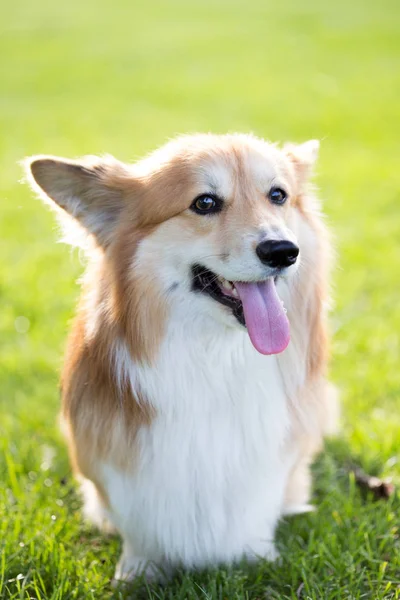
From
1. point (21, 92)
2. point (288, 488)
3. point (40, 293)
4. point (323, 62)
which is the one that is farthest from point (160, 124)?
point (288, 488)

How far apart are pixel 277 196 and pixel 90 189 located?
728 millimetres

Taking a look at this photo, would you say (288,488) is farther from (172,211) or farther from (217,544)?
(172,211)

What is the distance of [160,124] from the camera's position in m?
10.5

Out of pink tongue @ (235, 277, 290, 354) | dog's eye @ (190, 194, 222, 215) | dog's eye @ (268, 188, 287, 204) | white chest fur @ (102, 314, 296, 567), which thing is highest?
dog's eye @ (268, 188, 287, 204)

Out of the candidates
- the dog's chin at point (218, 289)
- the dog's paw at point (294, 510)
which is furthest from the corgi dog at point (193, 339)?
the dog's paw at point (294, 510)

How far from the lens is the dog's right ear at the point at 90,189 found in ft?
8.61

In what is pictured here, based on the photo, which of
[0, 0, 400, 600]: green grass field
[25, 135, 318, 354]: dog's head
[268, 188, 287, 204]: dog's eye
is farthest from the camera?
[0, 0, 400, 600]: green grass field

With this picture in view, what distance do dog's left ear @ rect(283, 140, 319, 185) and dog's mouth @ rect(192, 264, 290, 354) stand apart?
608mm

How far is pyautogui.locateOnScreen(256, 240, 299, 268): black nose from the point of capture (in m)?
2.40

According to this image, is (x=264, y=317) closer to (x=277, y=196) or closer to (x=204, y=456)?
(x=277, y=196)

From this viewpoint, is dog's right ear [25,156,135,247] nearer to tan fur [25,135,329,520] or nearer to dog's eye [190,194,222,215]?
tan fur [25,135,329,520]

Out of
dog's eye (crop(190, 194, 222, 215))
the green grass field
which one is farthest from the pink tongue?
the green grass field

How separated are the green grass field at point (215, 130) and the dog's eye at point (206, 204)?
0.78 metres

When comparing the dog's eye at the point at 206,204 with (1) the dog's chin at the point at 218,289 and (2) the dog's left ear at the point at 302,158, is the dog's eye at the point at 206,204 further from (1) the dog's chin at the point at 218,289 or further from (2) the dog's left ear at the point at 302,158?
(2) the dog's left ear at the point at 302,158
